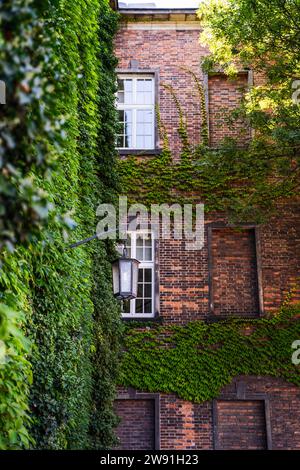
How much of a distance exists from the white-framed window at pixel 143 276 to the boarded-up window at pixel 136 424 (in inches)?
76.9

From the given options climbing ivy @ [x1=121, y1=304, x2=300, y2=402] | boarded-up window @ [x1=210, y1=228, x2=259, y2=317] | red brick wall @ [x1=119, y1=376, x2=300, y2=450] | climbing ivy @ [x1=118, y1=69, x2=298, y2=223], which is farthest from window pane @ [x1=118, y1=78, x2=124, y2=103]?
red brick wall @ [x1=119, y1=376, x2=300, y2=450]

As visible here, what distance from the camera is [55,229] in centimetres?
672

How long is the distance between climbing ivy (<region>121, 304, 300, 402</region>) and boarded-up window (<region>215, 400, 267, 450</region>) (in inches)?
21.9

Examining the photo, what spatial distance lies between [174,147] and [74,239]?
8.61 meters

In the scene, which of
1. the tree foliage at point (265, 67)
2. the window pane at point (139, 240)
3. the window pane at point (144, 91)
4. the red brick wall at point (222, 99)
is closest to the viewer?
the tree foliage at point (265, 67)

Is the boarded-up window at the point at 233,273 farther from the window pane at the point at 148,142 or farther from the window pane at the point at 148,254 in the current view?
the window pane at the point at 148,142

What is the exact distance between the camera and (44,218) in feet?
8.63

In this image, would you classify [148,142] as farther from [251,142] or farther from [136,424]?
[136,424]

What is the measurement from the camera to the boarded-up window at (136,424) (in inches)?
561

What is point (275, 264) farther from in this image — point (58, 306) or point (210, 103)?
point (58, 306)

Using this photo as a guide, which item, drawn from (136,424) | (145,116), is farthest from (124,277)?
(145,116)

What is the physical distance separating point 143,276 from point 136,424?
333cm

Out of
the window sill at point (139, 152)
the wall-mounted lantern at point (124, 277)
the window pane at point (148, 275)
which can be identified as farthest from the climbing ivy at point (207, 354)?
the wall-mounted lantern at point (124, 277)

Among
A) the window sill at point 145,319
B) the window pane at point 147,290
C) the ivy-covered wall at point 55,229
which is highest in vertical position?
the window pane at point 147,290
